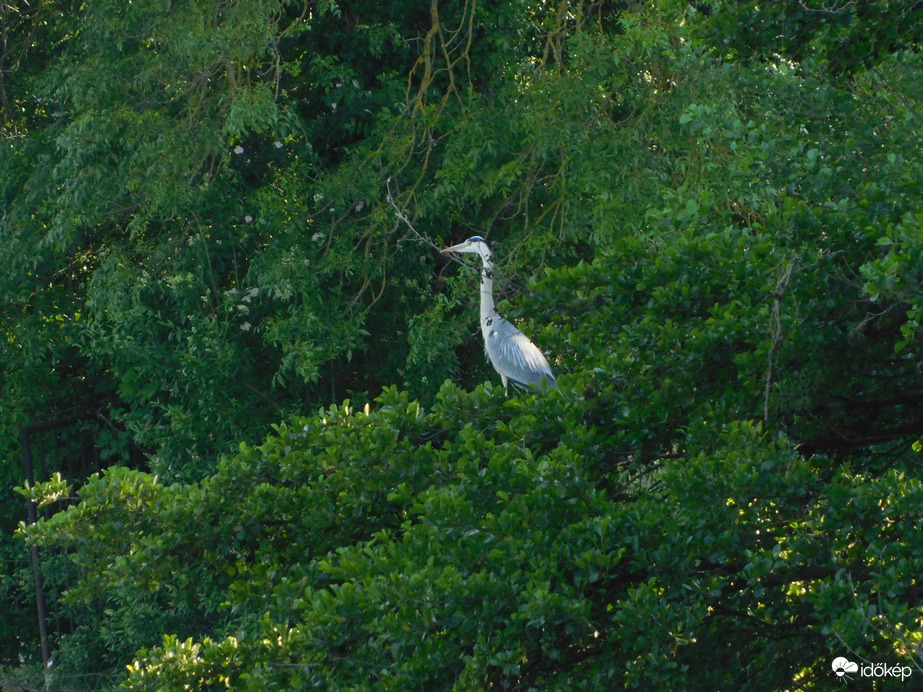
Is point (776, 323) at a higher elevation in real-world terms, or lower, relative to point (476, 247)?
higher

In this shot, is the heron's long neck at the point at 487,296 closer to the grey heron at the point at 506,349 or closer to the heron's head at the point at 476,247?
the grey heron at the point at 506,349

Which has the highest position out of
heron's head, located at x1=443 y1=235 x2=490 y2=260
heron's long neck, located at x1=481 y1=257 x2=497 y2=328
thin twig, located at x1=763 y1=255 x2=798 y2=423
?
thin twig, located at x1=763 y1=255 x2=798 y2=423

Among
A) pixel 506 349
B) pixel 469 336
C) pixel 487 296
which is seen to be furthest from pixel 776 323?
pixel 469 336

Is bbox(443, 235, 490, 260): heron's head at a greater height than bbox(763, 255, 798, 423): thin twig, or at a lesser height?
lesser

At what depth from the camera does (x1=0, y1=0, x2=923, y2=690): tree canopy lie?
9.64 feet

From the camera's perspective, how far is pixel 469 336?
7609 millimetres

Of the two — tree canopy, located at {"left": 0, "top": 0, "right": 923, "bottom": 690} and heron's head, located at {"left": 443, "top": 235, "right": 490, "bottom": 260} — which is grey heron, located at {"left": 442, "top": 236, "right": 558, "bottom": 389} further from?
tree canopy, located at {"left": 0, "top": 0, "right": 923, "bottom": 690}

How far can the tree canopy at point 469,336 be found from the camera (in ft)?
9.64

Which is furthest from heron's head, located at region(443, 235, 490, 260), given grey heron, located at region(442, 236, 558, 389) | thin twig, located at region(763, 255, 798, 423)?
thin twig, located at region(763, 255, 798, 423)

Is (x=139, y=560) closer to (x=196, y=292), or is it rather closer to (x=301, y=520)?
(x=301, y=520)

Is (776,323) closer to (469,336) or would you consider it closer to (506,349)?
(506,349)

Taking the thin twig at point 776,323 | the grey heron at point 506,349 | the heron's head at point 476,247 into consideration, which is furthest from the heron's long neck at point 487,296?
the thin twig at point 776,323

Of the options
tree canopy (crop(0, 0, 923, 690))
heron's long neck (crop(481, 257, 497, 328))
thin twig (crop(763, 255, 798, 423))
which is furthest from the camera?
heron's long neck (crop(481, 257, 497, 328))

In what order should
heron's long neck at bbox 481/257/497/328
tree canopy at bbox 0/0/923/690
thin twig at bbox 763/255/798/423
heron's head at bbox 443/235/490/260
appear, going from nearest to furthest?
tree canopy at bbox 0/0/923/690
thin twig at bbox 763/255/798/423
heron's long neck at bbox 481/257/497/328
heron's head at bbox 443/235/490/260
